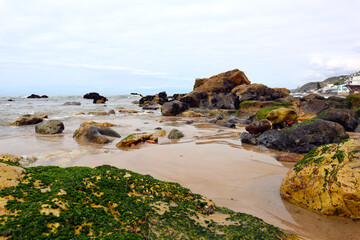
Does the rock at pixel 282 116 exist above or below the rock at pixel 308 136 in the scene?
above

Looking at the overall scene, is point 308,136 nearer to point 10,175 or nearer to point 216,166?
point 216,166

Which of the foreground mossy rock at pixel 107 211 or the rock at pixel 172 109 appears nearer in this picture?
the foreground mossy rock at pixel 107 211

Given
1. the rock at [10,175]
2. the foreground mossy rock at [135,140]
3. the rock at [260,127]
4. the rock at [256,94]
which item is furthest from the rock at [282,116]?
the rock at [256,94]

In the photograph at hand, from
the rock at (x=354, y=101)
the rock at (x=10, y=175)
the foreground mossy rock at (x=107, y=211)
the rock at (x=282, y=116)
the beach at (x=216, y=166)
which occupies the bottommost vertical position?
the beach at (x=216, y=166)

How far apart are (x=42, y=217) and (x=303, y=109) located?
21.3 metres

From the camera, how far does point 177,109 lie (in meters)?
24.5

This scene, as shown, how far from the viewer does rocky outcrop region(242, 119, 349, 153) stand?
7.87 m

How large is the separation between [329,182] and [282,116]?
7.80m

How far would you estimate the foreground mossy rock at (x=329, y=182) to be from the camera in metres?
3.66

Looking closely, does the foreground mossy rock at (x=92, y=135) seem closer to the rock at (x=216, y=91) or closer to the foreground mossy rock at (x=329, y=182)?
the foreground mossy rock at (x=329, y=182)

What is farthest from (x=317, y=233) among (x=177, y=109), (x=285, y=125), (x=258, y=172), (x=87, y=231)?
(x=177, y=109)

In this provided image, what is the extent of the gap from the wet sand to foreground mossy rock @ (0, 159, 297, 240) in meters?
0.75

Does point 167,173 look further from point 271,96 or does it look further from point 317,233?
point 271,96

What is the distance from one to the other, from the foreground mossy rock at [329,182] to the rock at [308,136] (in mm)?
3401
